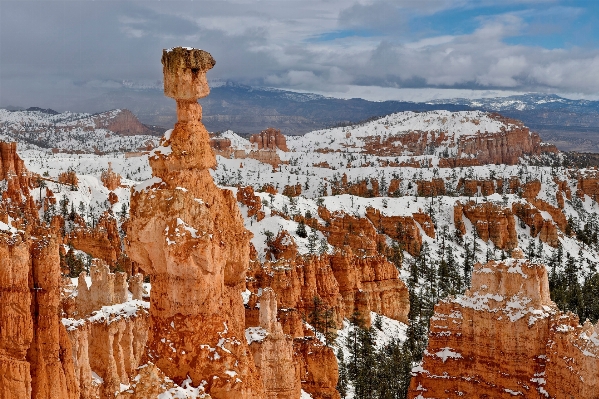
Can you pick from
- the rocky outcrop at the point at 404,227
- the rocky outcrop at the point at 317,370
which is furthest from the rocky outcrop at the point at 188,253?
the rocky outcrop at the point at 404,227

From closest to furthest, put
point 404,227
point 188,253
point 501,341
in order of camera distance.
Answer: point 188,253
point 501,341
point 404,227

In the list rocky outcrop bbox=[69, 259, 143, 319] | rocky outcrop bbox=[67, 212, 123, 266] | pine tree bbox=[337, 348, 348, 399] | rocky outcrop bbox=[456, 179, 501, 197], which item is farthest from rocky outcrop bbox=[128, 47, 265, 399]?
rocky outcrop bbox=[456, 179, 501, 197]

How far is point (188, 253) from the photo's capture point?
8859mm

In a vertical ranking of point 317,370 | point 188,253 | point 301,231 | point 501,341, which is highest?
point 188,253

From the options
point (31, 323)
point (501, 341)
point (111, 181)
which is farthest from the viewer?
point (111, 181)

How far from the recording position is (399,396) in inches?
1313

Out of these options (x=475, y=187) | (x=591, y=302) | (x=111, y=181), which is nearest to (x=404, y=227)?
(x=591, y=302)

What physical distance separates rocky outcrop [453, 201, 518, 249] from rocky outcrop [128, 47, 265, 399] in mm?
85740

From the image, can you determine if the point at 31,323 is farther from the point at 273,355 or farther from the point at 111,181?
the point at 111,181

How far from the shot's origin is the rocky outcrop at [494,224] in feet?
292

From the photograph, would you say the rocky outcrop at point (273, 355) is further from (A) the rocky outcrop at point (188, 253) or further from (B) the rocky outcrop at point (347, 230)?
(B) the rocky outcrop at point (347, 230)

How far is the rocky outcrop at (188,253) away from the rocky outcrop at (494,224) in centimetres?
8574

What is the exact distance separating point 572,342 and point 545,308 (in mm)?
3242

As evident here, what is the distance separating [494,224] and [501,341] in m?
73.0
